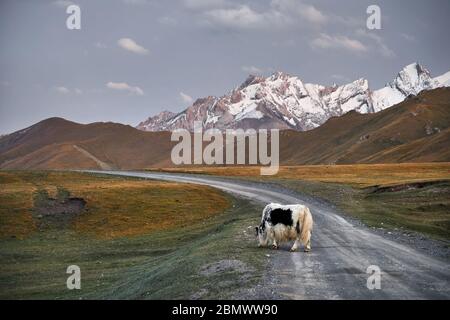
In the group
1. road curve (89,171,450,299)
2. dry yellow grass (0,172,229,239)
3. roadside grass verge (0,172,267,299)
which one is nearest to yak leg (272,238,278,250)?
road curve (89,171,450,299)

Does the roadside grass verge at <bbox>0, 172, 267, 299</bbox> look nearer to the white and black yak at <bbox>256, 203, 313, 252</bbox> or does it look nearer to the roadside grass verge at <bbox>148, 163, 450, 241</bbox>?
the white and black yak at <bbox>256, 203, 313, 252</bbox>

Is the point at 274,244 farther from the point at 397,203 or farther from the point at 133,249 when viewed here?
the point at 397,203

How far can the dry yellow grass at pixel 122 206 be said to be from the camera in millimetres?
51250

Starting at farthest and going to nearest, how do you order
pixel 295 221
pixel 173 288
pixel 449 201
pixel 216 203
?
pixel 216 203
pixel 449 201
pixel 295 221
pixel 173 288

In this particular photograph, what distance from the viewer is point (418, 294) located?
1606 cm

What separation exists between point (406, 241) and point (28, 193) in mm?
47564

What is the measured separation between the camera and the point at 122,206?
5766cm

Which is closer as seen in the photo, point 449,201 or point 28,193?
point 449,201

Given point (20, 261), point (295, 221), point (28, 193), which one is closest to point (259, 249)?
point (295, 221)

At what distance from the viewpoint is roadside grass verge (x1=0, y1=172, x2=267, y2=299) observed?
2112cm

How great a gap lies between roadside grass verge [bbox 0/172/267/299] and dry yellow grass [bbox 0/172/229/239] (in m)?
0.13

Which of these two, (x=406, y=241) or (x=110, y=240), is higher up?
(x=406, y=241)

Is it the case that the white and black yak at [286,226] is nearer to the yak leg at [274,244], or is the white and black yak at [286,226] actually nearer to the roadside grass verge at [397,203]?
the yak leg at [274,244]
